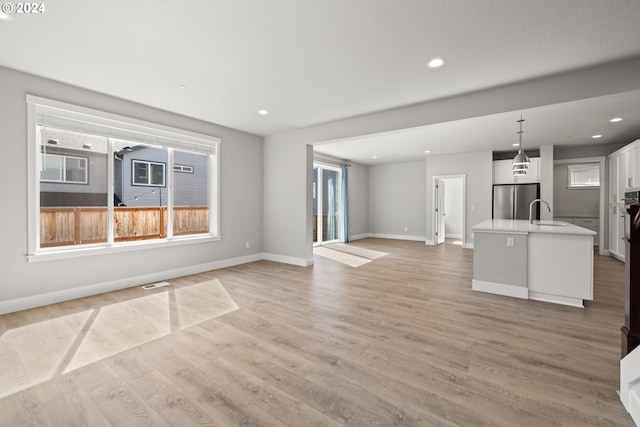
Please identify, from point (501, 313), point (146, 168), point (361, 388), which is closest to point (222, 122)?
point (146, 168)

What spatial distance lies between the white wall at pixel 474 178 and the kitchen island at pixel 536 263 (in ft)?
13.5

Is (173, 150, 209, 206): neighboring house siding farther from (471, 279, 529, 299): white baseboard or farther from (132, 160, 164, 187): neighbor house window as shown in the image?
(471, 279, 529, 299): white baseboard

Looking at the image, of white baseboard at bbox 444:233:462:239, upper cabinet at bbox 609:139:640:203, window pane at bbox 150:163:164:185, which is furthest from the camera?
white baseboard at bbox 444:233:462:239

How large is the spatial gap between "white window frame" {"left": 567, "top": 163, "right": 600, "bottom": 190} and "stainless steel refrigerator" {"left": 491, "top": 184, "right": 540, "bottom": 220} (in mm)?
1205

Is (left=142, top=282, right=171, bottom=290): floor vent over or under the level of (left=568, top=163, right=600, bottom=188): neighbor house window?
under

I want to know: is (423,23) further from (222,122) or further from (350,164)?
(350,164)

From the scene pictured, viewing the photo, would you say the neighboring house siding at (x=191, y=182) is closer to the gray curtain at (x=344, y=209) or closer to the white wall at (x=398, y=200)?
the gray curtain at (x=344, y=209)

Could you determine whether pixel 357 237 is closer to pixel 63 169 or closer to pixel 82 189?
pixel 82 189

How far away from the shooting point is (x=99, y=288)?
3770 mm

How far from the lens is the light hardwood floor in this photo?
5.37 feet

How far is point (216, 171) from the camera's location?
204 inches

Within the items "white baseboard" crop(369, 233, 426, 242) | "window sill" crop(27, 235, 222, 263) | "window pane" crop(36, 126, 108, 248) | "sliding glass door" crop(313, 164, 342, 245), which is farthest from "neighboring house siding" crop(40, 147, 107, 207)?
"white baseboard" crop(369, 233, 426, 242)

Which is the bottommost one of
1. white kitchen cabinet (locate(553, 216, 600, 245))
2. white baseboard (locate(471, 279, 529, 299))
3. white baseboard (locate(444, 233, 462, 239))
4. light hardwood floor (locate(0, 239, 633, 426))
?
light hardwood floor (locate(0, 239, 633, 426))

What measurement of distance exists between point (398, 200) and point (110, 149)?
807 cm
